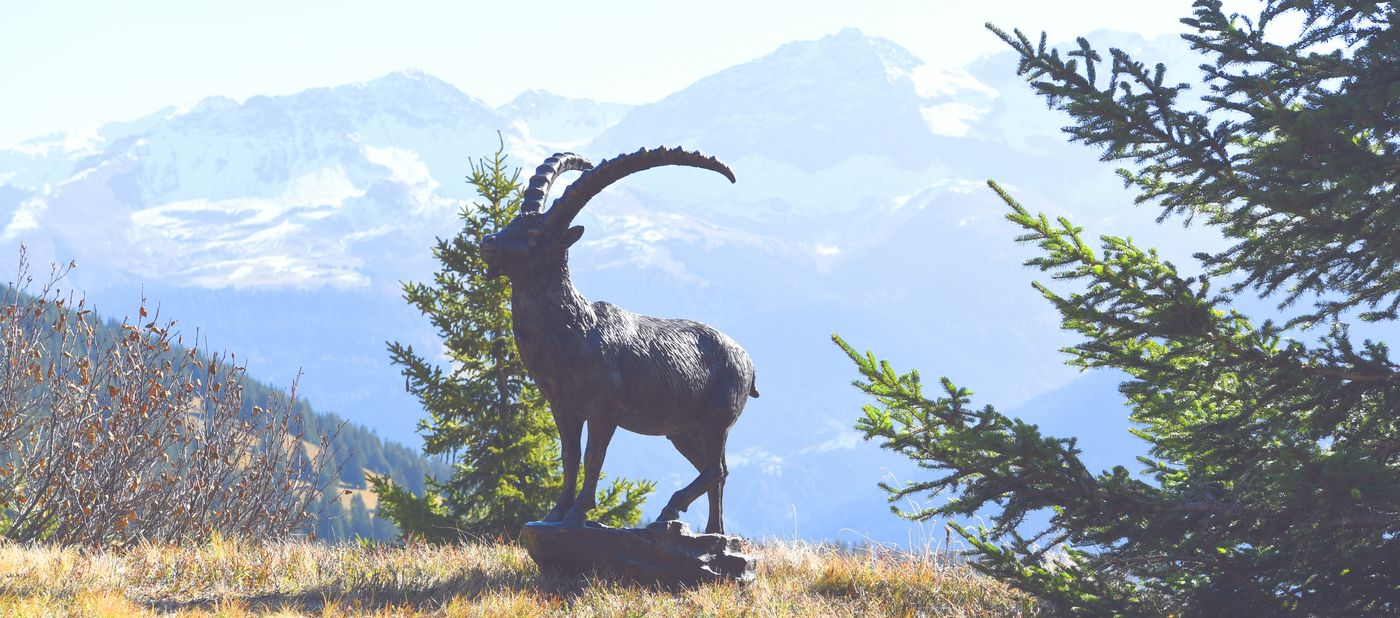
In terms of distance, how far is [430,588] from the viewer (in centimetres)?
860

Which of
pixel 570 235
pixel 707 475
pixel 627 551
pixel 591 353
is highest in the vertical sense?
pixel 570 235

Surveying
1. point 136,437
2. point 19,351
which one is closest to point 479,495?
point 136,437

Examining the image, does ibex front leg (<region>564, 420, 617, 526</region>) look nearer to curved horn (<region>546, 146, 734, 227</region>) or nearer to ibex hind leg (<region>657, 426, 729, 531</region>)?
ibex hind leg (<region>657, 426, 729, 531</region>)

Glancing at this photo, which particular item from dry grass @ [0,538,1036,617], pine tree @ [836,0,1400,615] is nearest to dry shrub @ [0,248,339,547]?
dry grass @ [0,538,1036,617]

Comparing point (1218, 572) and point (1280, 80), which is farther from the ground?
point (1280, 80)

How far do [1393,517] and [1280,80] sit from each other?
2229mm

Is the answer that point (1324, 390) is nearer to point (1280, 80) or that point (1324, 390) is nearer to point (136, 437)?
point (1280, 80)

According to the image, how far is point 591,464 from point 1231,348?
4132 mm

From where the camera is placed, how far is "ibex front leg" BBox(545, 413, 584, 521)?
28.5 ft

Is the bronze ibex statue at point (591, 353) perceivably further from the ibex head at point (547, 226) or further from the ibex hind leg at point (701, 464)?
the ibex hind leg at point (701, 464)

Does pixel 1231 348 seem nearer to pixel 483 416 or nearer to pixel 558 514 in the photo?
pixel 558 514

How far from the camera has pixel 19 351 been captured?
11.8 metres

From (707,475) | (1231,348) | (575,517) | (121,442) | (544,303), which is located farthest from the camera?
(121,442)

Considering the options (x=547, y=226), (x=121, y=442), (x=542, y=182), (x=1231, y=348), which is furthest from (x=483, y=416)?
(x=1231, y=348)
